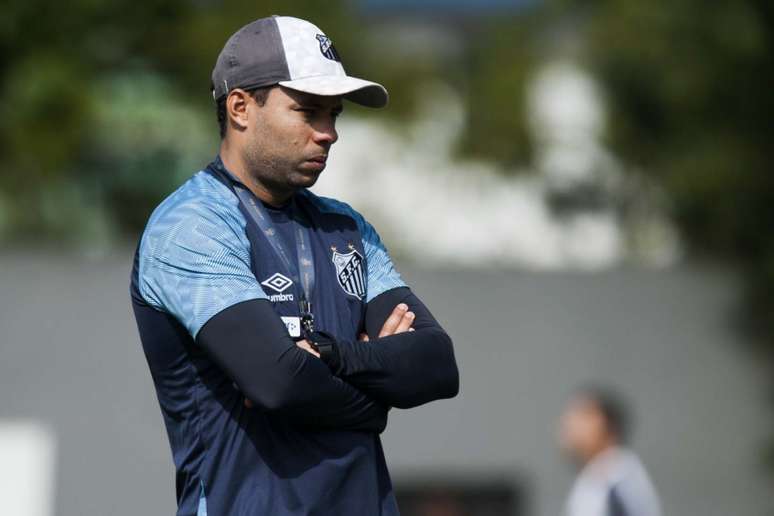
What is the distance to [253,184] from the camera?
3.20m

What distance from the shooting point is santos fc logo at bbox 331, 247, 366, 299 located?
3.23 metres

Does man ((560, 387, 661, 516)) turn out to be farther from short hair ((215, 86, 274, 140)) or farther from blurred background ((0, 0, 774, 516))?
short hair ((215, 86, 274, 140))

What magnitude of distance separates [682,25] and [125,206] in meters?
4.37

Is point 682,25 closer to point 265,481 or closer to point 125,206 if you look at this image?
point 125,206

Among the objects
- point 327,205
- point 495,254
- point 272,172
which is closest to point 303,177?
point 272,172

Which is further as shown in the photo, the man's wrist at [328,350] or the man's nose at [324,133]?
the man's nose at [324,133]

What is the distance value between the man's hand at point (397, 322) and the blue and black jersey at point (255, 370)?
0.16 feet

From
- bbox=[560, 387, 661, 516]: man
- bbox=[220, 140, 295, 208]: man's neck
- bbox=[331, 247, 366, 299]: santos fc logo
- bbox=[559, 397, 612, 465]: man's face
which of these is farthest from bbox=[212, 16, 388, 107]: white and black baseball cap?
bbox=[559, 397, 612, 465]: man's face

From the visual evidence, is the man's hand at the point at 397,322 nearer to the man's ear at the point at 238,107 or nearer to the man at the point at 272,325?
the man at the point at 272,325

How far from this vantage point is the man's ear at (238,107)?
3158mm

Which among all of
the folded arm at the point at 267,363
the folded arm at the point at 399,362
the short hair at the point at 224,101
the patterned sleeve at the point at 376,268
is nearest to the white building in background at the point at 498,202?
the patterned sleeve at the point at 376,268

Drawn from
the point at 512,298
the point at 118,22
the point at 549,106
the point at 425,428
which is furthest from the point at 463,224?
the point at 549,106

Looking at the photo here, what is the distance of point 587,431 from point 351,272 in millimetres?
4435

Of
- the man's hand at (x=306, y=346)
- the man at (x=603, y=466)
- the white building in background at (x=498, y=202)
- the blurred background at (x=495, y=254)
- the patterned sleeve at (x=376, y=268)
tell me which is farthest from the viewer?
the white building in background at (x=498, y=202)
